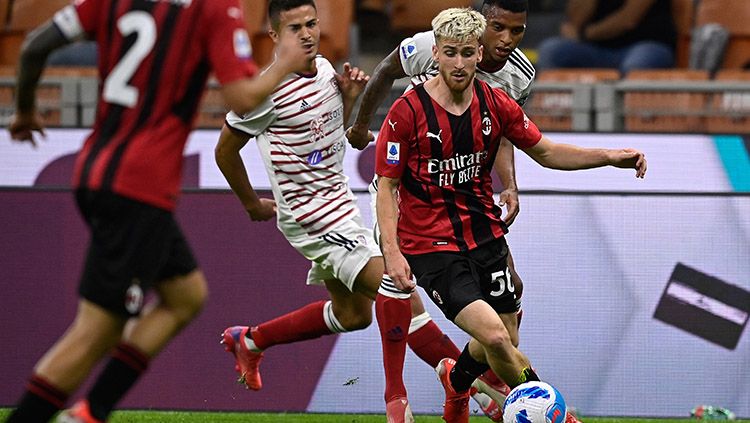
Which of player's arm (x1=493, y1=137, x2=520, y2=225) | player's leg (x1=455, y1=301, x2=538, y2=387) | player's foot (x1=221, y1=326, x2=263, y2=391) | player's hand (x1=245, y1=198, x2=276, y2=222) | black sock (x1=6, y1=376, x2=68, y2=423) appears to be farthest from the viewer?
player's foot (x1=221, y1=326, x2=263, y2=391)

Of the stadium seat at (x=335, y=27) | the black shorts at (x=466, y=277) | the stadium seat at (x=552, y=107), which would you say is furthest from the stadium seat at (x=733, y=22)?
the black shorts at (x=466, y=277)

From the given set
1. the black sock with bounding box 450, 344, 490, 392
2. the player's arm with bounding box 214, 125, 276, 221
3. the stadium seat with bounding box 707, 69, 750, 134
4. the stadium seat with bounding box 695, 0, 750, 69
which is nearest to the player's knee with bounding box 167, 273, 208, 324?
the black sock with bounding box 450, 344, 490, 392

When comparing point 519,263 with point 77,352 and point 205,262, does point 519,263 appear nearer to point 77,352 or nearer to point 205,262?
point 205,262

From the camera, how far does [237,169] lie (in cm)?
688

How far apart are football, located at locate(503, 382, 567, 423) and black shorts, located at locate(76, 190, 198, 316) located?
6.11 feet

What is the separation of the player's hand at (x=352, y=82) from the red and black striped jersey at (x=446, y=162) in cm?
75

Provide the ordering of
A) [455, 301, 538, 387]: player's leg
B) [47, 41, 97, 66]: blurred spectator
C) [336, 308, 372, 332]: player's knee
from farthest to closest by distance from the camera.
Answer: [47, 41, 97, 66]: blurred spectator → [336, 308, 372, 332]: player's knee → [455, 301, 538, 387]: player's leg

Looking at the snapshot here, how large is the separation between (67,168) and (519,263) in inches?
114

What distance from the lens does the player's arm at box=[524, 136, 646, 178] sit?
19.7 ft

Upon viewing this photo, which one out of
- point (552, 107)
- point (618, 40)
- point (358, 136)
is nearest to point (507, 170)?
point (358, 136)

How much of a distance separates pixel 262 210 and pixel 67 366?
2450 mm

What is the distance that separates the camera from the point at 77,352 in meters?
4.63

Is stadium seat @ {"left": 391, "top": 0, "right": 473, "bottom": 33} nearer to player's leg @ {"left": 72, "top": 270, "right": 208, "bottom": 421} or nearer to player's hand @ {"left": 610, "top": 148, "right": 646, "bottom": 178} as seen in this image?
player's hand @ {"left": 610, "top": 148, "right": 646, "bottom": 178}

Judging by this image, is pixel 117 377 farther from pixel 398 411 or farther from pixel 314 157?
pixel 314 157
